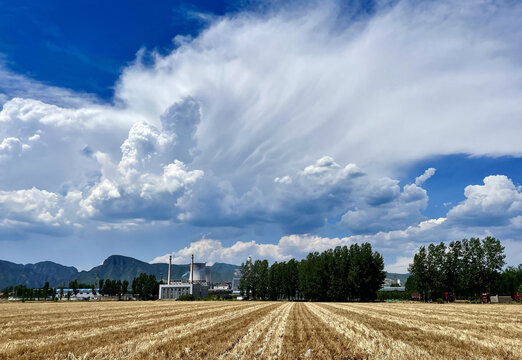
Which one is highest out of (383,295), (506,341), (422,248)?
(422,248)

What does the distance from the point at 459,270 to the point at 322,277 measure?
1823 inches

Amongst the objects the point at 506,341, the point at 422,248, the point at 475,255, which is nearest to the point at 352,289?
the point at 422,248

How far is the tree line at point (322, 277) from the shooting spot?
413ft

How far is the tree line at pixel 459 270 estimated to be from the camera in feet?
348

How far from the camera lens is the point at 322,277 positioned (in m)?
134

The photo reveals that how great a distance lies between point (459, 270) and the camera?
115250 mm

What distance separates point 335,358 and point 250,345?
410 cm

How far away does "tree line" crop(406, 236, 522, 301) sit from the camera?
4176 inches

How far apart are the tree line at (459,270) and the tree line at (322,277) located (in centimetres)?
1495

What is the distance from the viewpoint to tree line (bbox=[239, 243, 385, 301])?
125875mm

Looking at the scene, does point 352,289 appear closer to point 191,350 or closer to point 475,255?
point 475,255

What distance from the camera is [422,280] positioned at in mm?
118000

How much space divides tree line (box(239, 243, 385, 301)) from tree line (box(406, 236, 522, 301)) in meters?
14.9

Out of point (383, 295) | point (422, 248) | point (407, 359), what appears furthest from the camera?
point (383, 295)
